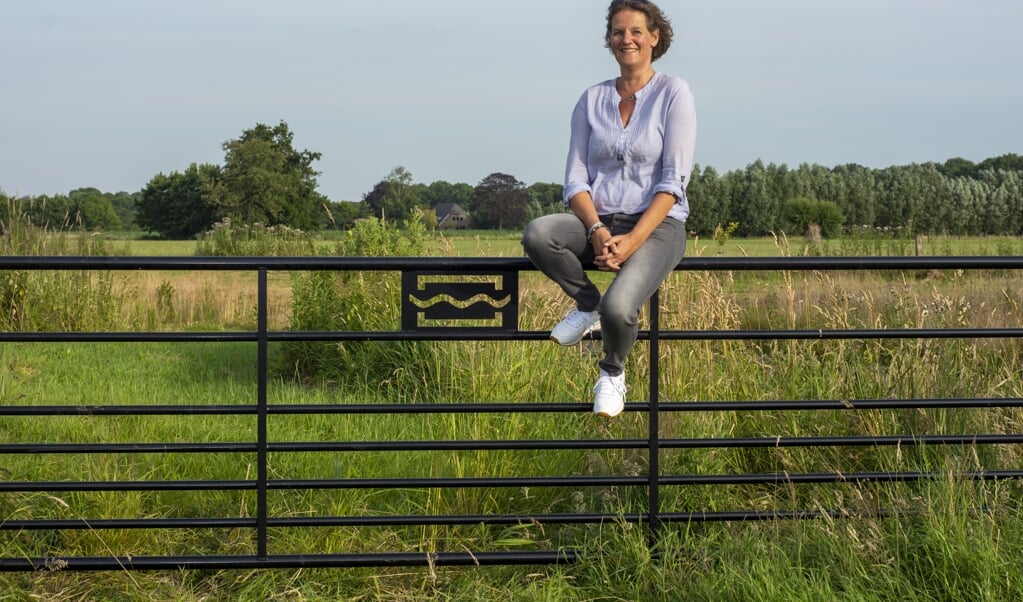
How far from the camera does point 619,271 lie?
3.81 m

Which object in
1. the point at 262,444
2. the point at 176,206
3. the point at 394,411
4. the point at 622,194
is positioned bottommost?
the point at 262,444

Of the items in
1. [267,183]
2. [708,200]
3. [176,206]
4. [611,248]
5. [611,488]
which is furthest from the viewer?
[176,206]

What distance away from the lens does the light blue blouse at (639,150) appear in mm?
3857

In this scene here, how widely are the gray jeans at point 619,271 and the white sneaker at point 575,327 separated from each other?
0.03 m

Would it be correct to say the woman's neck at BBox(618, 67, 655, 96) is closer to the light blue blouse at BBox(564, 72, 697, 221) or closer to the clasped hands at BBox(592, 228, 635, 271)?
the light blue blouse at BBox(564, 72, 697, 221)

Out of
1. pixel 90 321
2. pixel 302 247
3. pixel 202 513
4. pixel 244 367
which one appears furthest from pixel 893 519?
pixel 302 247

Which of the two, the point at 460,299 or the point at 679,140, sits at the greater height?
the point at 679,140

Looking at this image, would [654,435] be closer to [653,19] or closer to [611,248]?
[611,248]

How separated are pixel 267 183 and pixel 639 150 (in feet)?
165

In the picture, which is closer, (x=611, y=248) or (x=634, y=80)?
(x=611, y=248)

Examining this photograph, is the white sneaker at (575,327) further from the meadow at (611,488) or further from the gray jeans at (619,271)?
the meadow at (611,488)

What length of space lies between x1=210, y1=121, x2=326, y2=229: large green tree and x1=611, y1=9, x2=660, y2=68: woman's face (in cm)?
4630

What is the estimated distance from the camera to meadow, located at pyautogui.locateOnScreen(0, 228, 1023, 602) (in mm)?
3666

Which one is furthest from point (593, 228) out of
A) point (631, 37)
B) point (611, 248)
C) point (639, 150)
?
point (631, 37)
